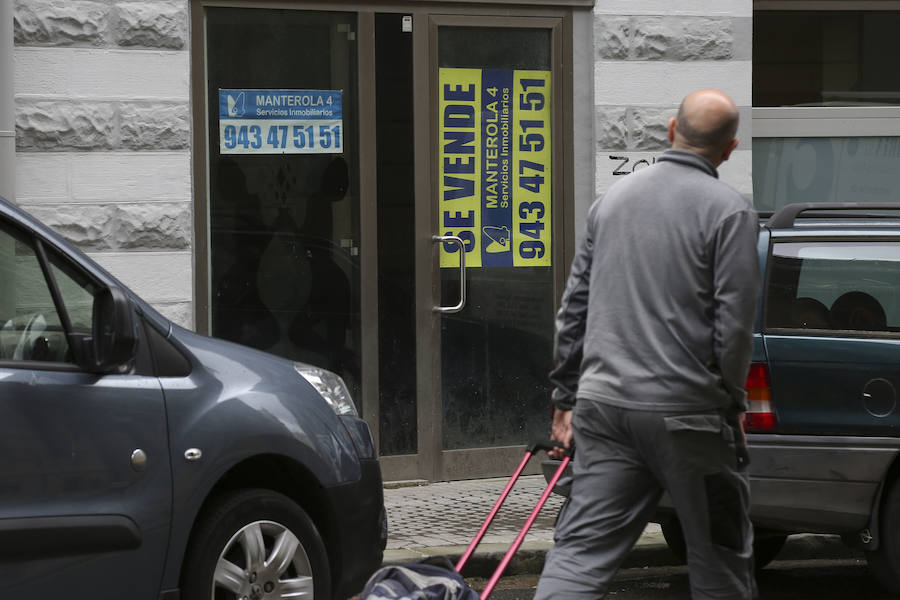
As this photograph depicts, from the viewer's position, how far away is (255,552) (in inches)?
219

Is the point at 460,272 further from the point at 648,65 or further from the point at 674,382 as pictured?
the point at 674,382

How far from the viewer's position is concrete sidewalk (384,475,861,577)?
7645 mm

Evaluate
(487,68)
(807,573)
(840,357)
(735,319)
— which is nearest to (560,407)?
(735,319)

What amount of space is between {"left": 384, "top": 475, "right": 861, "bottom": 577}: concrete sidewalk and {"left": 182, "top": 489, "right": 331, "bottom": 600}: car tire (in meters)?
1.70

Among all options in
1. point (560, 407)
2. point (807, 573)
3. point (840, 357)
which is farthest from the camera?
point (807, 573)

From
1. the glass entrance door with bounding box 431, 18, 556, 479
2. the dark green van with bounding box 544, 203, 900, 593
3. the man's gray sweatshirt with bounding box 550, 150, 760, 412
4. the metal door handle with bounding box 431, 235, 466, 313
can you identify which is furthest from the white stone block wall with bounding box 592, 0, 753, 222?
the man's gray sweatshirt with bounding box 550, 150, 760, 412

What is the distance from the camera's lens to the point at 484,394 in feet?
33.7

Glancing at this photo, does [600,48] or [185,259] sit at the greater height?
[600,48]

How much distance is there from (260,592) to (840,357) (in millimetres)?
2524

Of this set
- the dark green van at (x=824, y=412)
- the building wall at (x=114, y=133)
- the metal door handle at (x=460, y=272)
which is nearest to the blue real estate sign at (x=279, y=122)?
the building wall at (x=114, y=133)

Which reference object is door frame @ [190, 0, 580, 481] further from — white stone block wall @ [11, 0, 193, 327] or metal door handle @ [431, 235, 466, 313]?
white stone block wall @ [11, 0, 193, 327]

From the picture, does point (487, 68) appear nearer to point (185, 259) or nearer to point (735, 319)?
point (185, 259)

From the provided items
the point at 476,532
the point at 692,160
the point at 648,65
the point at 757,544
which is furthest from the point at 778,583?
the point at 648,65

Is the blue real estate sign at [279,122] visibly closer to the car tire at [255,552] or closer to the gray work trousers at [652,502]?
the car tire at [255,552]
